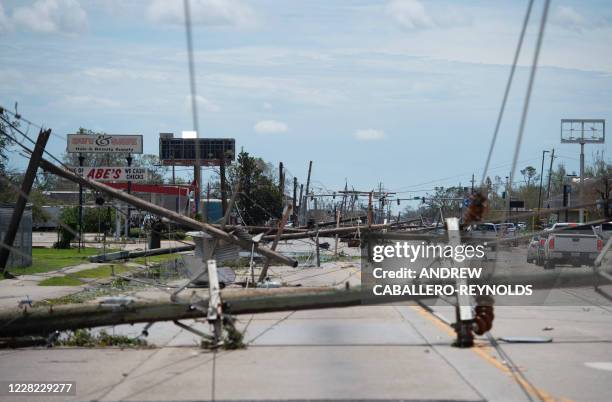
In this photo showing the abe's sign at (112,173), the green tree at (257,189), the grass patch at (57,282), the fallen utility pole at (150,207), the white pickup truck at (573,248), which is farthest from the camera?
the green tree at (257,189)

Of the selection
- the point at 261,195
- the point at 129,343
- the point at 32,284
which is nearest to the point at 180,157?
the point at 261,195

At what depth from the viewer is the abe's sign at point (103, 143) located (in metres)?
53.8

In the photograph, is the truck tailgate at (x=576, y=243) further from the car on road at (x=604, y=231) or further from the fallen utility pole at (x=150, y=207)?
the fallen utility pole at (x=150, y=207)

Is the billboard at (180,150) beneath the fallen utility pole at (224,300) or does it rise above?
above

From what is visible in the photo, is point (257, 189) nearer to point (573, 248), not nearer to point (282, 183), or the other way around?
point (282, 183)

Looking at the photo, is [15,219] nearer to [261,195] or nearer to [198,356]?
[198,356]

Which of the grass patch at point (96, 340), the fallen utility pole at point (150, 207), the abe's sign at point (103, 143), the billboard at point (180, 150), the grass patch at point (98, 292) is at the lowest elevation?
the grass patch at point (98, 292)

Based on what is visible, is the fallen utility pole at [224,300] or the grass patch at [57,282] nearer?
the fallen utility pole at [224,300]

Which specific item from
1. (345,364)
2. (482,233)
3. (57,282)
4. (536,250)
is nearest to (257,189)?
(482,233)

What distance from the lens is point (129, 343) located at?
13.5m

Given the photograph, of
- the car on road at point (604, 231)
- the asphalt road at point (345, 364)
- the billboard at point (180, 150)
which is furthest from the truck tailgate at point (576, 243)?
the billboard at point (180, 150)

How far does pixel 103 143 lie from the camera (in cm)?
5397

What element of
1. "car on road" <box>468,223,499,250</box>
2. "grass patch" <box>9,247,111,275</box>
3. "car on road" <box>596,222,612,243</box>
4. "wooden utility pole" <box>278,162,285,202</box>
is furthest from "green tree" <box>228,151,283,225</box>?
"car on road" <box>596,222,612,243</box>

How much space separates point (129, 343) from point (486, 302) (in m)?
5.53
